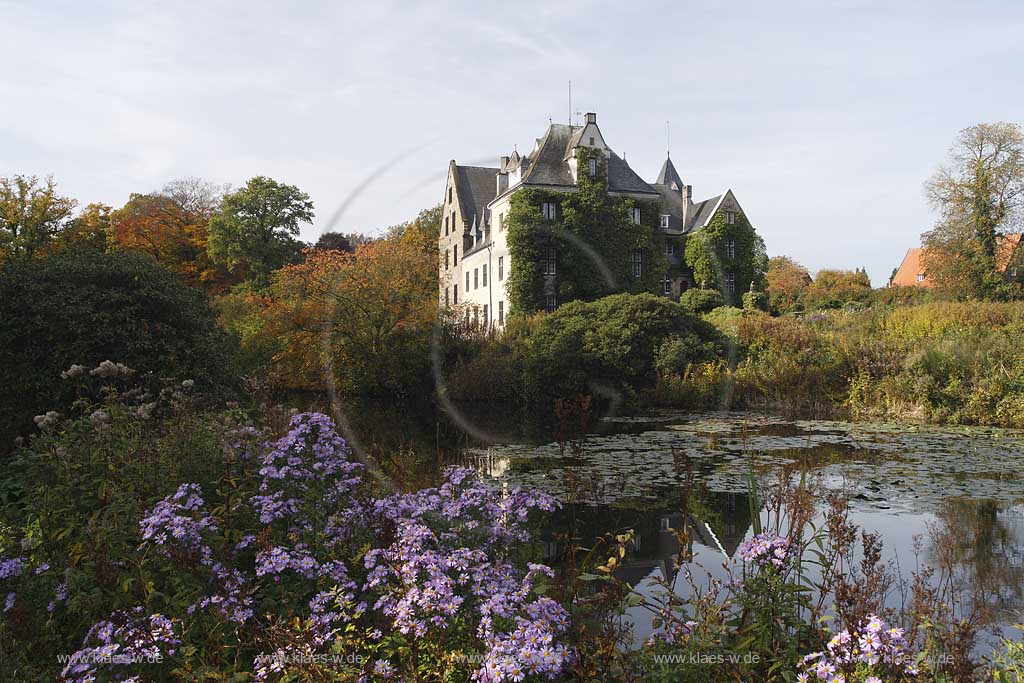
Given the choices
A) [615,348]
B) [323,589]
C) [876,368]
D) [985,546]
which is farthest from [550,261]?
[323,589]

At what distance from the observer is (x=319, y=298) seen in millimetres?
26141

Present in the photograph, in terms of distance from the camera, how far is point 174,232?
171ft

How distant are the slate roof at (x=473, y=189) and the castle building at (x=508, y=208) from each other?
6 cm

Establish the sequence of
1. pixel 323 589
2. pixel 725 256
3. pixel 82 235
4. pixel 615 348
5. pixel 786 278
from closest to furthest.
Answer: pixel 323 589 → pixel 615 348 → pixel 82 235 → pixel 725 256 → pixel 786 278

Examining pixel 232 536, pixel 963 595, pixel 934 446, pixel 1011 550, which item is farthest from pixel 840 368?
pixel 232 536

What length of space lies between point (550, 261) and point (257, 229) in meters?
23.0

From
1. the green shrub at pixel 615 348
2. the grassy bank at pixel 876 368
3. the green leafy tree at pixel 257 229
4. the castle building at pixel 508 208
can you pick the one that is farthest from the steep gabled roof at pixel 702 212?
the green leafy tree at pixel 257 229

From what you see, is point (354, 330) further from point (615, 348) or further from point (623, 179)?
point (623, 179)

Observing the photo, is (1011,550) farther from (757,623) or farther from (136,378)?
(136,378)

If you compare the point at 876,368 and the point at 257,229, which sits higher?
the point at 257,229

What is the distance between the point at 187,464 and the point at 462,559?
2725 millimetres

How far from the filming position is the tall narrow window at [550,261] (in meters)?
37.0

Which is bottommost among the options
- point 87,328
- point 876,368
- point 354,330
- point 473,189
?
point 876,368

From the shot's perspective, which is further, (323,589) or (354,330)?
(354,330)
